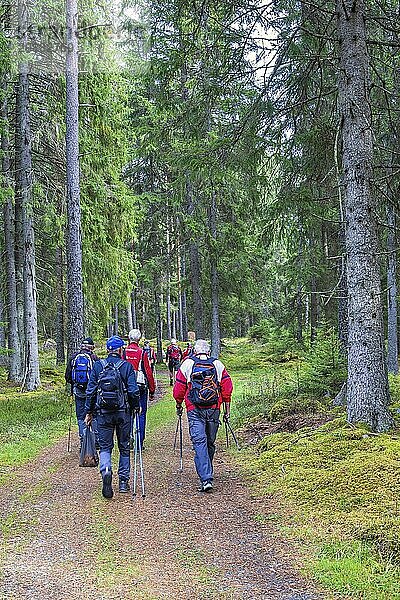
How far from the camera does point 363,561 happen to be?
5.05m

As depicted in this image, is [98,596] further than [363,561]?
No

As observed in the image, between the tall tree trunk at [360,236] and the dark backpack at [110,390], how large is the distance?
302 cm

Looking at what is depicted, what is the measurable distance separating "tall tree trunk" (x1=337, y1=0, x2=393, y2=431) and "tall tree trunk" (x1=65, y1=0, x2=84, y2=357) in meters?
8.47

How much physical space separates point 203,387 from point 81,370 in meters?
2.33

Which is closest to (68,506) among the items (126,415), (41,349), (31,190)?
(126,415)

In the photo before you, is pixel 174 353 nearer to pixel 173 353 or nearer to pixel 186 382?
pixel 173 353

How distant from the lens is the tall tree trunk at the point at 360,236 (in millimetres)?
8242

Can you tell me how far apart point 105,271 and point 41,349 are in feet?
73.6

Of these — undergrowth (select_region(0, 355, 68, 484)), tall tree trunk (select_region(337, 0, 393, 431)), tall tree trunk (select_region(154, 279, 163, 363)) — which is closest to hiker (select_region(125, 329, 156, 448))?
undergrowth (select_region(0, 355, 68, 484))

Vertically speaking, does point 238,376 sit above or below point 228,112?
below

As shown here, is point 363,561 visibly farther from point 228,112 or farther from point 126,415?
point 228,112

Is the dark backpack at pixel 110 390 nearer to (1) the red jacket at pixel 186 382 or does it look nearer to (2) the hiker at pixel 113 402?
(2) the hiker at pixel 113 402

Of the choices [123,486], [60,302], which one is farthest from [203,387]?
[60,302]

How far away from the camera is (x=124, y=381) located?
25.7 feet
